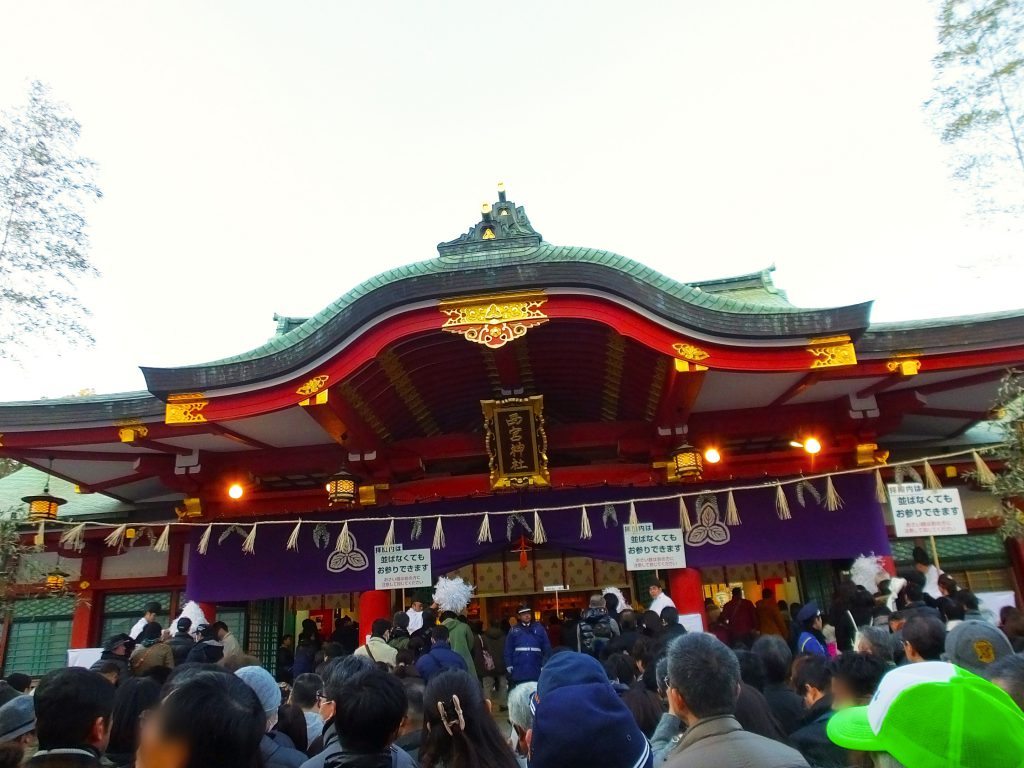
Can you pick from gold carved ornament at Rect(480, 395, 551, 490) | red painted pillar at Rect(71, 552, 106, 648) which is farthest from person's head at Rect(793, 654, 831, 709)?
red painted pillar at Rect(71, 552, 106, 648)

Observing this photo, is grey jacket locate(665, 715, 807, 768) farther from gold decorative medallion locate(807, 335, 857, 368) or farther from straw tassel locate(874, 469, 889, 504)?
straw tassel locate(874, 469, 889, 504)

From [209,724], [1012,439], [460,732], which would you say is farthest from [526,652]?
[209,724]

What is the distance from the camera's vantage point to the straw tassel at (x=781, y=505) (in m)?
8.85

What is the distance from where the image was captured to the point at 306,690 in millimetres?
4145

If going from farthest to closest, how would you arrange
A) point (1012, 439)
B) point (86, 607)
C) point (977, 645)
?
point (86, 607) → point (1012, 439) → point (977, 645)

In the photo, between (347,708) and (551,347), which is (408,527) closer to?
(551,347)

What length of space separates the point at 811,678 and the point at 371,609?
748cm

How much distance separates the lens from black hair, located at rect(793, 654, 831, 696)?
367cm

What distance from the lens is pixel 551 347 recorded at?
9539mm

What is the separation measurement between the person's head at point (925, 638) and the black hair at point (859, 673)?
1082 millimetres

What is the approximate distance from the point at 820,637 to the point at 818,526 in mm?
3133

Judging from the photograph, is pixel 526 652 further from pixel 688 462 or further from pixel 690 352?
pixel 690 352

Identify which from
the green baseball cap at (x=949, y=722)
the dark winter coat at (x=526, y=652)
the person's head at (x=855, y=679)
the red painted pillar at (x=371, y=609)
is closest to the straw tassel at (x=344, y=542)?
the red painted pillar at (x=371, y=609)

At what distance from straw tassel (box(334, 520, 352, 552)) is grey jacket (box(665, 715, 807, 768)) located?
26.7 feet
